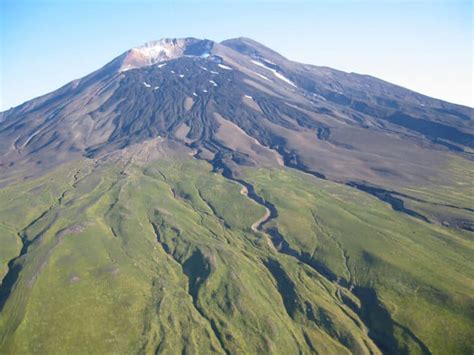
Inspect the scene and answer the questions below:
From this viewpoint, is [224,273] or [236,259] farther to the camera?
[236,259]

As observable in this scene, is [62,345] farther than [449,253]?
No

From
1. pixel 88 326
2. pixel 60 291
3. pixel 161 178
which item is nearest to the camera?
pixel 88 326

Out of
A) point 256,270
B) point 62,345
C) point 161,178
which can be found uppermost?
point 161,178

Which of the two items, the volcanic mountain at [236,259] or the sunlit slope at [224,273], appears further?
Result: the volcanic mountain at [236,259]

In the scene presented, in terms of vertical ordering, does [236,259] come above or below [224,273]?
above

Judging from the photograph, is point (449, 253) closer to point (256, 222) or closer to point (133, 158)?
point (256, 222)

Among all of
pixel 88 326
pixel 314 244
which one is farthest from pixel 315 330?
pixel 88 326

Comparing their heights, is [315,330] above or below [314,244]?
below

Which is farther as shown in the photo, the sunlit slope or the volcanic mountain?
the volcanic mountain
